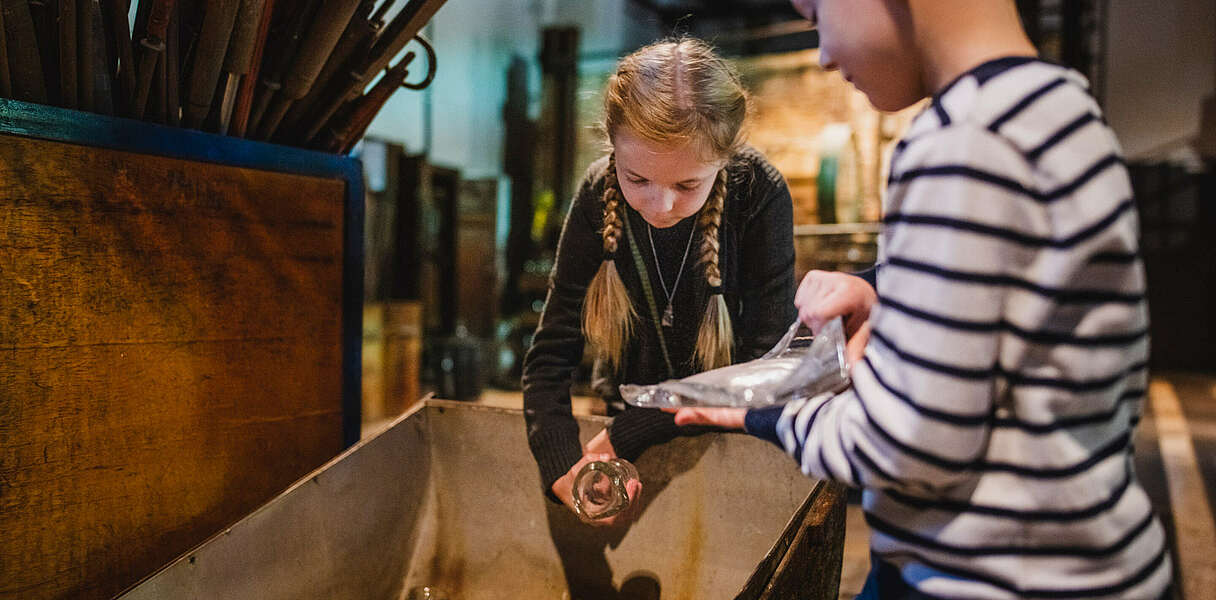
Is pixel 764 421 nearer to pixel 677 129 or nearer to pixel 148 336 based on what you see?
pixel 677 129

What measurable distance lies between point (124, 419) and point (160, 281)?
8.5 inches

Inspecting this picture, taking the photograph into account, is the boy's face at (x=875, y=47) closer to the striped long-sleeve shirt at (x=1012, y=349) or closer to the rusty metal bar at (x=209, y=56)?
the striped long-sleeve shirt at (x=1012, y=349)

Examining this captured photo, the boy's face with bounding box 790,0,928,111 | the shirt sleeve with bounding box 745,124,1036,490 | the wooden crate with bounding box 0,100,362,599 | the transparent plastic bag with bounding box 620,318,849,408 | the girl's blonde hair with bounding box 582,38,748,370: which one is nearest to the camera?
the shirt sleeve with bounding box 745,124,1036,490

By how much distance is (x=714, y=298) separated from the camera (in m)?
1.37

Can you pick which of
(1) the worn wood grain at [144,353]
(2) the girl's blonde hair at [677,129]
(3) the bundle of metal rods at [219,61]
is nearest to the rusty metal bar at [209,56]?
(3) the bundle of metal rods at [219,61]

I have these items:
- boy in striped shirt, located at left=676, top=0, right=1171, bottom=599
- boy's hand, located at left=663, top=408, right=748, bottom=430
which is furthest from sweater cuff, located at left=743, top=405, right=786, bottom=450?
boy in striped shirt, located at left=676, top=0, right=1171, bottom=599

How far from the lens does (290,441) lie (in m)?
1.49

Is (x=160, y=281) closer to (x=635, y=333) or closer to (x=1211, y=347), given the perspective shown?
(x=635, y=333)

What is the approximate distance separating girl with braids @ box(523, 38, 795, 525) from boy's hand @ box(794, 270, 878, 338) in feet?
1.43

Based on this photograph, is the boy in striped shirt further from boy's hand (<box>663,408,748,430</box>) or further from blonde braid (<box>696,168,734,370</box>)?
blonde braid (<box>696,168,734,370</box>)

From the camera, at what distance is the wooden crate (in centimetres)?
109

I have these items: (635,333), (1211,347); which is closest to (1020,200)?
(635,333)

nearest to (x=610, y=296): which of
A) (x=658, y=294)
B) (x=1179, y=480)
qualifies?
(x=658, y=294)

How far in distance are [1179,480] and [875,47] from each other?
4.03 metres
